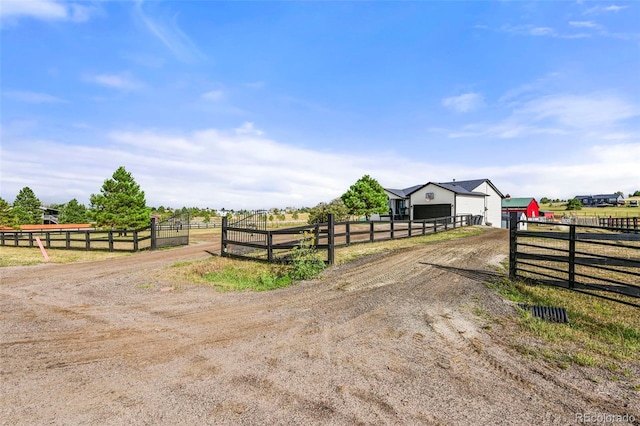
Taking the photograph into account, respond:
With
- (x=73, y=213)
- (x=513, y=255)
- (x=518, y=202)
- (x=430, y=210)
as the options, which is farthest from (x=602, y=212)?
(x=73, y=213)

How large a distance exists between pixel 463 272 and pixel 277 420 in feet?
27.2

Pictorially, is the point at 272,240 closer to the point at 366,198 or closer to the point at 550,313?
the point at 550,313

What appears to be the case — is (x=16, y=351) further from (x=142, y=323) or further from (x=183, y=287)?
(x=183, y=287)

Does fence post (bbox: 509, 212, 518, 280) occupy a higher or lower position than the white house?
lower

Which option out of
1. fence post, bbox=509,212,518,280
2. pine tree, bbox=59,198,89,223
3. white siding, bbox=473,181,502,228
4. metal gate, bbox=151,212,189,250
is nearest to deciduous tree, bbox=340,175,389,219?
white siding, bbox=473,181,502,228

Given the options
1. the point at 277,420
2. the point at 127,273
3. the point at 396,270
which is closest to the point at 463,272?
the point at 396,270

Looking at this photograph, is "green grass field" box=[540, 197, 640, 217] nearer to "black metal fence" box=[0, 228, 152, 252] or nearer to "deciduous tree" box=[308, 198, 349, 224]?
"deciduous tree" box=[308, 198, 349, 224]

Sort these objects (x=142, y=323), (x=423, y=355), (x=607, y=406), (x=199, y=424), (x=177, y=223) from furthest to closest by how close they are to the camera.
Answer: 1. (x=177, y=223)
2. (x=142, y=323)
3. (x=423, y=355)
4. (x=607, y=406)
5. (x=199, y=424)

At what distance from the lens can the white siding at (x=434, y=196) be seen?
1390 inches

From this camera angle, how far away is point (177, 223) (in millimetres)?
23406

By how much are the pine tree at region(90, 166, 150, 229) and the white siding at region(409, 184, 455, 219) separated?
105 ft

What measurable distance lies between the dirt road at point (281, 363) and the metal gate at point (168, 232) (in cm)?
1186

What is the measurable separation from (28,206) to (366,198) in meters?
59.2

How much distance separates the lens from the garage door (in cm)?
3566
